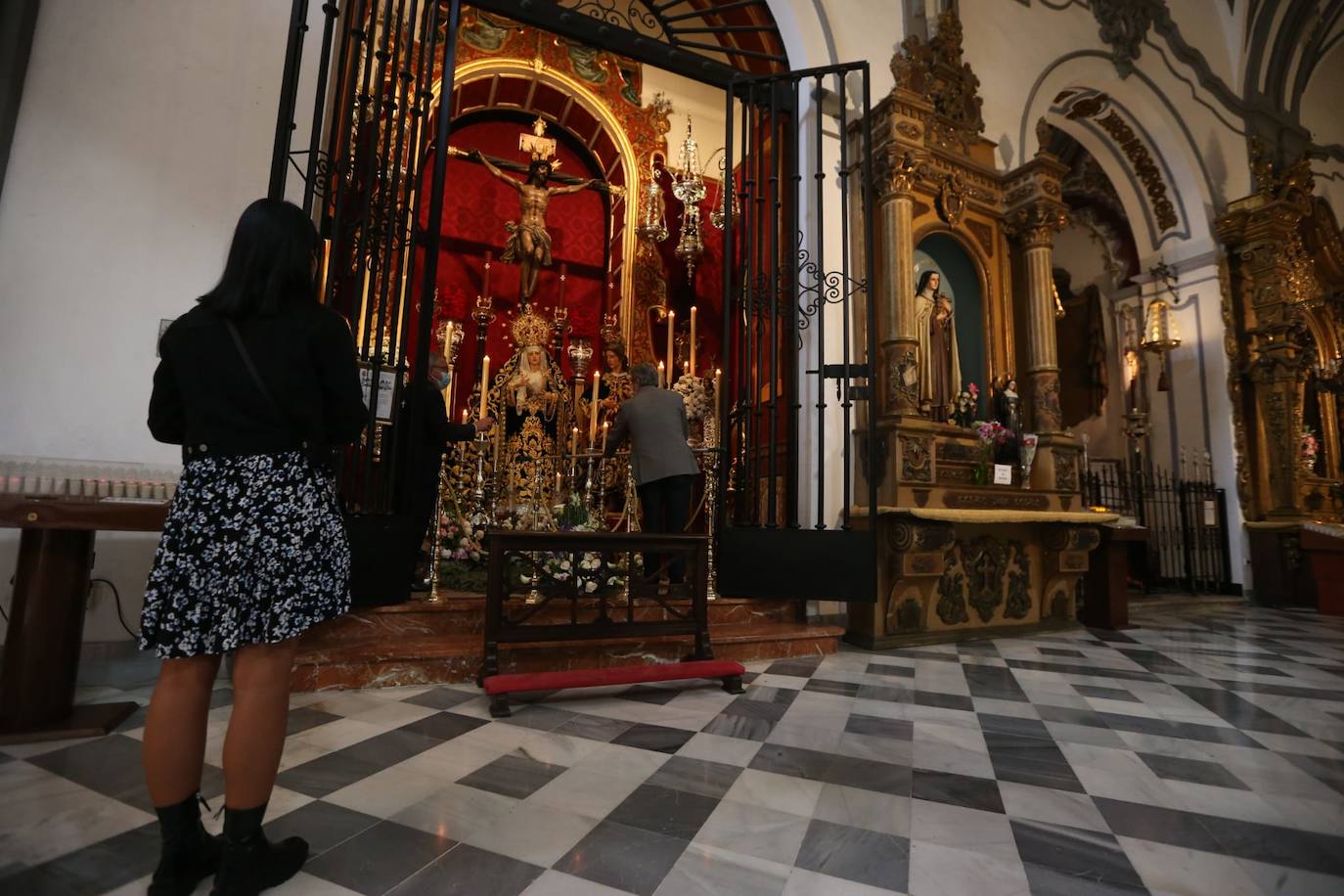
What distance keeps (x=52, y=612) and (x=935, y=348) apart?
5.66 metres

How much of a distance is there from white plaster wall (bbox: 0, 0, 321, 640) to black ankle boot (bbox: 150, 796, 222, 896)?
2248 millimetres

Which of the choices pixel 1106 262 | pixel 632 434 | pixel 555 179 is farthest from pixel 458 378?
pixel 1106 262

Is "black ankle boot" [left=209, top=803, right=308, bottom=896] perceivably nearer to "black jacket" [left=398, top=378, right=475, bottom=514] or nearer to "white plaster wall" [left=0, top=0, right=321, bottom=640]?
"black jacket" [left=398, top=378, right=475, bottom=514]

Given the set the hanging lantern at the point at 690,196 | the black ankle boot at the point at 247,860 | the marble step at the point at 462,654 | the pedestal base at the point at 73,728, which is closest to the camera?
the black ankle boot at the point at 247,860

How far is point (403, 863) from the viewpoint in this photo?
4.81 ft

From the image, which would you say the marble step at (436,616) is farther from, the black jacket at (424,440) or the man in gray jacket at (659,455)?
the man in gray jacket at (659,455)

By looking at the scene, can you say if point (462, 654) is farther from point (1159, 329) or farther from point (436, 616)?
point (1159, 329)

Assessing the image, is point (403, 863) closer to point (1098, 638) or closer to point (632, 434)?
point (632, 434)

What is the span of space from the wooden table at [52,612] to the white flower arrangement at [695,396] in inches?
204

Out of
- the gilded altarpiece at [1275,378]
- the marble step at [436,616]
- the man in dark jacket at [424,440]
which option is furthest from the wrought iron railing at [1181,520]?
the man in dark jacket at [424,440]

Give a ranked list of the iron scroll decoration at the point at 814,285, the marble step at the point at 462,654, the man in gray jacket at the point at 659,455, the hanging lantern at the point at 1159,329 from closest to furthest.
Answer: the marble step at the point at 462,654 → the man in gray jacket at the point at 659,455 → the iron scroll decoration at the point at 814,285 → the hanging lantern at the point at 1159,329

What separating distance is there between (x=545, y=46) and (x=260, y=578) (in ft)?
27.9

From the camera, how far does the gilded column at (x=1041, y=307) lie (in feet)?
18.2

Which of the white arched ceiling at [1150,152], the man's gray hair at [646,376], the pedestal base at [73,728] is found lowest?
the pedestal base at [73,728]
